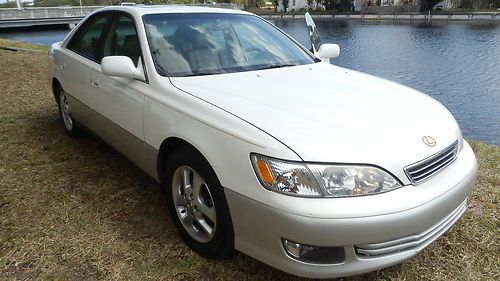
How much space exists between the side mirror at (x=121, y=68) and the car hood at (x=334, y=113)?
1.00 ft

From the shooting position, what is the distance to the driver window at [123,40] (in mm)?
3018

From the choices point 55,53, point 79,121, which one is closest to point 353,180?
point 79,121

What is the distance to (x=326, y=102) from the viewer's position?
7.83 ft

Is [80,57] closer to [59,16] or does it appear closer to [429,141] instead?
[429,141]

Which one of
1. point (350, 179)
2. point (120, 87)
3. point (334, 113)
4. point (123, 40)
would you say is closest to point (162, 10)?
point (123, 40)

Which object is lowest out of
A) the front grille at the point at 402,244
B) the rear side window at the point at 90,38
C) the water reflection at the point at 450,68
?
the water reflection at the point at 450,68

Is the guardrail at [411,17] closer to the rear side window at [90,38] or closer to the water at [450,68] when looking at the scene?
the water at [450,68]

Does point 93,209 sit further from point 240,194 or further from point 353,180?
point 353,180

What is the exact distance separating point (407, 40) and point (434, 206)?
30863 mm

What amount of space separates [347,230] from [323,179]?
0.81 ft

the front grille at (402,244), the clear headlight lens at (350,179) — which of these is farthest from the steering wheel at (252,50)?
the front grille at (402,244)

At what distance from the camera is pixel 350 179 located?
189 cm

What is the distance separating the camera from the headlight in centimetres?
187

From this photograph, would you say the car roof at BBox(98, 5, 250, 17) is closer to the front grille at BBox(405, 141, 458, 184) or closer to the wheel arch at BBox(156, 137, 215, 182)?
the wheel arch at BBox(156, 137, 215, 182)
